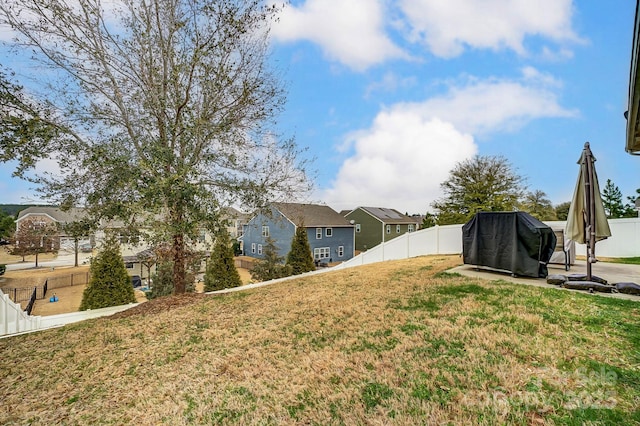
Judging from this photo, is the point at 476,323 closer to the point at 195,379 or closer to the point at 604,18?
the point at 195,379

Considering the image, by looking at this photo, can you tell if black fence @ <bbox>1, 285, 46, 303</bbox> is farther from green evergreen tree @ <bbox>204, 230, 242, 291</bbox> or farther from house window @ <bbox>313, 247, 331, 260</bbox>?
house window @ <bbox>313, 247, 331, 260</bbox>

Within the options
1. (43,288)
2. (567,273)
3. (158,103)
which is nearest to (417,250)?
(567,273)

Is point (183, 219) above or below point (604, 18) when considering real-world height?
below

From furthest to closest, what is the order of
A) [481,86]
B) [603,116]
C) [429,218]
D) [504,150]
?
[429,218] → [504,150] → [481,86] → [603,116]

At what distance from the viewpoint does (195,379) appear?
3.07 m

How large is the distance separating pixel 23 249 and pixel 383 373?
2679cm

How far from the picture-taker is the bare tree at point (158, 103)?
19.4ft

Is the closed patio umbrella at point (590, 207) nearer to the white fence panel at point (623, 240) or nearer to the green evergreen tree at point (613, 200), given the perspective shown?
the white fence panel at point (623, 240)

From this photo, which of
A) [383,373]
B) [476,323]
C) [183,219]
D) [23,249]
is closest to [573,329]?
[476,323]

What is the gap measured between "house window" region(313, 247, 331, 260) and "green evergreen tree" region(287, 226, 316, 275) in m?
8.04

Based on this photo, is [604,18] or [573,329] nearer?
[573,329]

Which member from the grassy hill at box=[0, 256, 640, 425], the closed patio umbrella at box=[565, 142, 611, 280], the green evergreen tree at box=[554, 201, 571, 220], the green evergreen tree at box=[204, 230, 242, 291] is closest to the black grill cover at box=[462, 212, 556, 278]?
the closed patio umbrella at box=[565, 142, 611, 280]

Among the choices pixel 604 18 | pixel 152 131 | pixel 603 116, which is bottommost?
pixel 152 131

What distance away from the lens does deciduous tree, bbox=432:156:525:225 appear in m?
18.4
